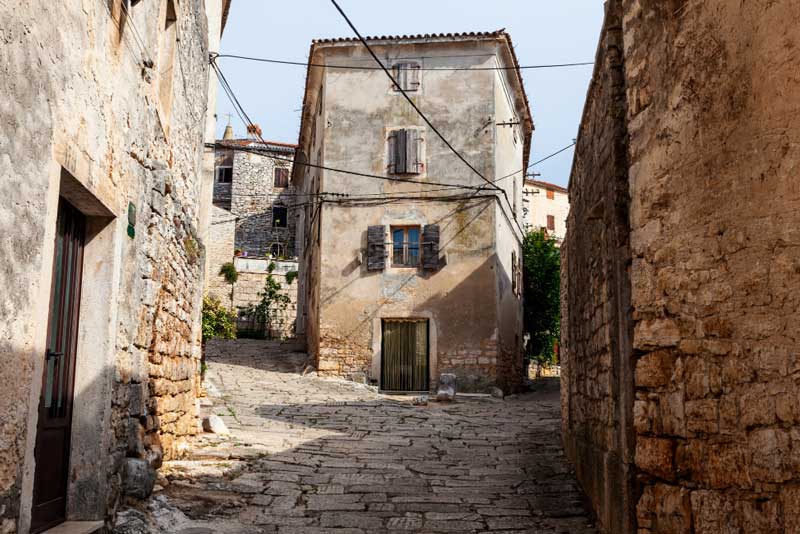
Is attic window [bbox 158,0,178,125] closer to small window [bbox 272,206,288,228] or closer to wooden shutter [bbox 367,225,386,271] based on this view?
wooden shutter [bbox 367,225,386,271]

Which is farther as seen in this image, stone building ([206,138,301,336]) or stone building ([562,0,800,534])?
stone building ([206,138,301,336])

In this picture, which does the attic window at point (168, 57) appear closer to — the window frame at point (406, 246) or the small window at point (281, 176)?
the window frame at point (406, 246)

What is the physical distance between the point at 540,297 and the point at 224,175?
22.3 metres

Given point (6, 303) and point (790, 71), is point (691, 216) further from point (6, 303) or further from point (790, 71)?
point (6, 303)

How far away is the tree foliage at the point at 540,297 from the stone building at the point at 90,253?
1702 centimetres

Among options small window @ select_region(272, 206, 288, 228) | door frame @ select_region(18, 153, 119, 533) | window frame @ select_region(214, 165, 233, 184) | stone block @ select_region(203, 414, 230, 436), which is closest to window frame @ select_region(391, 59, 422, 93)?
stone block @ select_region(203, 414, 230, 436)

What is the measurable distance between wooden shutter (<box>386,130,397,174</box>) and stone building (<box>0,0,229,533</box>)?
11185mm

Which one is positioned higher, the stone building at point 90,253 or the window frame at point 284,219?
the window frame at point 284,219

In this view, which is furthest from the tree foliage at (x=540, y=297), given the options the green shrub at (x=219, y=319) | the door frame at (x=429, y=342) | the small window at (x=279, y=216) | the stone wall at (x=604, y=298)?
the small window at (x=279, y=216)

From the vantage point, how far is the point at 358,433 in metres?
10.4

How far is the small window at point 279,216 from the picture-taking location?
3925 cm

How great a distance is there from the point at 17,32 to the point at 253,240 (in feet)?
120

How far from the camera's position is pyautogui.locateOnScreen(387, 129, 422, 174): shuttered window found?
737 inches

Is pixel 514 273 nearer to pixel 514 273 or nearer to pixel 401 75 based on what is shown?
pixel 514 273
